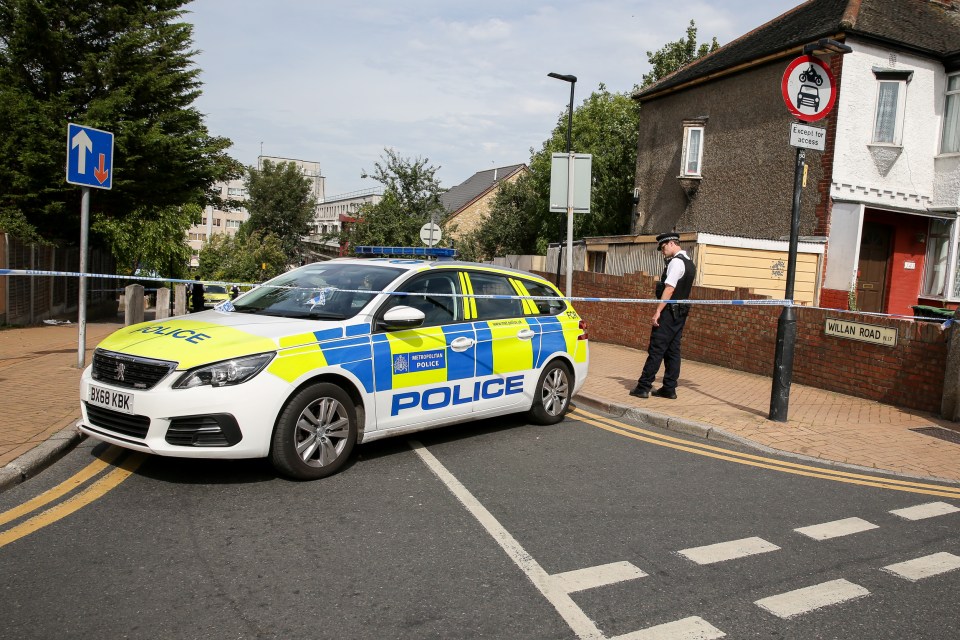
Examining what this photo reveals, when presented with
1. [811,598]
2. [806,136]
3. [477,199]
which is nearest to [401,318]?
[811,598]

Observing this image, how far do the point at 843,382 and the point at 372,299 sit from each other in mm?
6995

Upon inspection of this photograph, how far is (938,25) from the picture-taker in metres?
19.0

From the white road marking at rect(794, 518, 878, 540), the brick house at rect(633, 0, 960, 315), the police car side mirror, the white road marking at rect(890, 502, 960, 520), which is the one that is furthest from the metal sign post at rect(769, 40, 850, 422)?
the brick house at rect(633, 0, 960, 315)

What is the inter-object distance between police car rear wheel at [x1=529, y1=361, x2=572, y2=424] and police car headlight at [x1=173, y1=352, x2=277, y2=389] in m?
3.16

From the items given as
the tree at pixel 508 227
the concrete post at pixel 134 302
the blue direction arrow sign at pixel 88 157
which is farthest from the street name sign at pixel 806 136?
the tree at pixel 508 227

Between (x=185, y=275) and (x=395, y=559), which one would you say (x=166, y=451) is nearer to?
(x=395, y=559)

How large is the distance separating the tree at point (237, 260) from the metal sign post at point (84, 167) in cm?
3719

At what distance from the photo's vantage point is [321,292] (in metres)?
6.08

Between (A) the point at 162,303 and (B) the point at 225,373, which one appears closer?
(B) the point at 225,373

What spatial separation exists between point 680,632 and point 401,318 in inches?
121

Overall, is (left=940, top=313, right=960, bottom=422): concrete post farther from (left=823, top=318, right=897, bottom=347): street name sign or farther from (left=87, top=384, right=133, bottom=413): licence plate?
(left=87, top=384, right=133, bottom=413): licence plate

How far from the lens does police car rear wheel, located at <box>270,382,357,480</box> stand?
4.98 meters

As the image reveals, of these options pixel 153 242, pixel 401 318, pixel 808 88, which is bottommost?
pixel 401 318

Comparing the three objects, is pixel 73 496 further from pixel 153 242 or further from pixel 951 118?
pixel 153 242
